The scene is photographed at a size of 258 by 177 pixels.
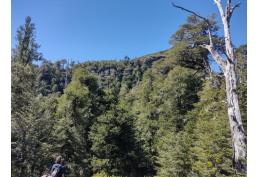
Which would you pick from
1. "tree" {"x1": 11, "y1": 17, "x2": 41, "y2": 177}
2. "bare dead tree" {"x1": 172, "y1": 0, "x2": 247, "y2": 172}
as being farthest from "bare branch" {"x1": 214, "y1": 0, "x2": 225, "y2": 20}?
"tree" {"x1": 11, "y1": 17, "x2": 41, "y2": 177}

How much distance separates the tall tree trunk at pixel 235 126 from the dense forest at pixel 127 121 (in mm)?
744

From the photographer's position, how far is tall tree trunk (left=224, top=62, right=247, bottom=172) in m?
7.19

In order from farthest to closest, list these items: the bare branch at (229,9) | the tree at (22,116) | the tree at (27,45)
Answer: the tree at (27,45)
the tree at (22,116)
the bare branch at (229,9)

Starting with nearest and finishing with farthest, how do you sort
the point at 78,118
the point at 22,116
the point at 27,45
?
the point at 22,116, the point at 27,45, the point at 78,118

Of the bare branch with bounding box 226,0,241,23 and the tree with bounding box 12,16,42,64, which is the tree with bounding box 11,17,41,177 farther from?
the bare branch with bounding box 226,0,241,23

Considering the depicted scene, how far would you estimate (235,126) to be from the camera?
7434 mm

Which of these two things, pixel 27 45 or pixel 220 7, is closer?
pixel 220 7

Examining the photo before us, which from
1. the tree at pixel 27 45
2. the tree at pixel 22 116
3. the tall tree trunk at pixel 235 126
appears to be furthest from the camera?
the tree at pixel 27 45

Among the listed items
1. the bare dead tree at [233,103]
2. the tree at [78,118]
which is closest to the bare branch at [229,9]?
the bare dead tree at [233,103]

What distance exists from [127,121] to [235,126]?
22.0 m

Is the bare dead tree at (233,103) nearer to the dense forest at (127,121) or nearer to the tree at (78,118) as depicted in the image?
the dense forest at (127,121)

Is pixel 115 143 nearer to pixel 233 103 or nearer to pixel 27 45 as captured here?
pixel 27 45

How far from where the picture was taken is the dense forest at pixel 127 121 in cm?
1666

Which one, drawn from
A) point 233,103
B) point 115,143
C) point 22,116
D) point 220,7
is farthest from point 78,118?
point 233,103
